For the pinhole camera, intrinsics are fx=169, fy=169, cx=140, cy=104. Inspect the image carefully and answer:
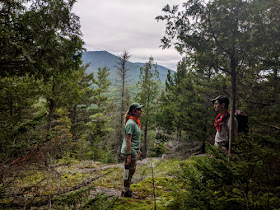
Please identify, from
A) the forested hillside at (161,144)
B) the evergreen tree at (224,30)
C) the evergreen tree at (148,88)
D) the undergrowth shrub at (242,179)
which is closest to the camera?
the undergrowth shrub at (242,179)

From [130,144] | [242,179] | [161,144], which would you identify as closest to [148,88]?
[161,144]

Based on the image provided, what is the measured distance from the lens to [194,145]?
14617 mm

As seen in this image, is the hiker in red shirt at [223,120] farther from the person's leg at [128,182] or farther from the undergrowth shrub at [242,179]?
the person's leg at [128,182]

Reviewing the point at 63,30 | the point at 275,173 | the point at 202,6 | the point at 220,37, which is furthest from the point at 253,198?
the point at 63,30

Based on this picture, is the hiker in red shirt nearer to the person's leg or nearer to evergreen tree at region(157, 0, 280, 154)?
evergreen tree at region(157, 0, 280, 154)

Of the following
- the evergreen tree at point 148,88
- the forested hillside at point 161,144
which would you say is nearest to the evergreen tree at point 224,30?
the forested hillside at point 161,144

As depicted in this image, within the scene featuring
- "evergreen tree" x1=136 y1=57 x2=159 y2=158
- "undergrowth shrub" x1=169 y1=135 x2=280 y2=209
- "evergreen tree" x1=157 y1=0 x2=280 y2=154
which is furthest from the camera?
"evergreen tree" x1=136 y1=57 x2=159 y2=158

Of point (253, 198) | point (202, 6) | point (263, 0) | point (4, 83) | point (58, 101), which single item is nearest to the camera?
point (253, 198)

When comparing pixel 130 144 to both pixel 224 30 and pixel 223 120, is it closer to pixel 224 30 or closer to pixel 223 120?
pixel 223 120

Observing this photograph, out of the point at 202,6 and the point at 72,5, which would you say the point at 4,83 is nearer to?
the point at 72,5

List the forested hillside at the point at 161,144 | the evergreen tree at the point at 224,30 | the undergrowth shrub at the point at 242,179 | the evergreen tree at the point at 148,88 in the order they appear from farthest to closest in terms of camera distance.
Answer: the evergreen tree at the point at 148,88
the evergreen tree at the point at 224,30
the forested hillside at the point at 161,144
the undergrowth shrub at the point at 242,179

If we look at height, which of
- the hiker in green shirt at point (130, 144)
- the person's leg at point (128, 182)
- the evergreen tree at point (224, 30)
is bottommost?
the person's leg at point (128, 182)

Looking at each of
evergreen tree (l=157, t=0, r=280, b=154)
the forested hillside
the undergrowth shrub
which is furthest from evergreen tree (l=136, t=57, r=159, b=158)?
the undergrowth shrub

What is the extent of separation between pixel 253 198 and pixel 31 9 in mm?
5356
